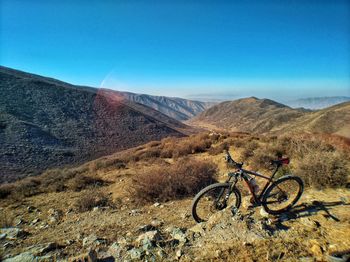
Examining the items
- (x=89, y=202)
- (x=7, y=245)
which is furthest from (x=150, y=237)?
(x=89, y=202)

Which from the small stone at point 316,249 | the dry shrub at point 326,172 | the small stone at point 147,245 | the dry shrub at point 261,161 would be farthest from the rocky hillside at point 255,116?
the small stone at point 147,245

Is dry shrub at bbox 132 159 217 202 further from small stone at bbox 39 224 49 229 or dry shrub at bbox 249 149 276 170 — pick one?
small stone at bbox 39 224 49 229

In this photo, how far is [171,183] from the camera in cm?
583

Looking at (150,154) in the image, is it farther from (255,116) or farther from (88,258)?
(255,116)

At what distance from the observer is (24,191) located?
824 centimetres

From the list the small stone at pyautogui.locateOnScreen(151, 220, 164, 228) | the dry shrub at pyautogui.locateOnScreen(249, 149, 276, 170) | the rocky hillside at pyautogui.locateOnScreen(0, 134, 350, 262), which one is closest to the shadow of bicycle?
the rocky hillside at pyautogui.locateOnScreen(0, 134, 350, 262)

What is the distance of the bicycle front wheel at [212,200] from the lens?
3761mm

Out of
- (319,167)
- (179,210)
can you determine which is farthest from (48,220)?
(319,167)

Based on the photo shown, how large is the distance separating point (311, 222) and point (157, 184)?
12.1 feet

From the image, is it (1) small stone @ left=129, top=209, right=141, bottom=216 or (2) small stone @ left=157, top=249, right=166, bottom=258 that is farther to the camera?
(1) small stone @ left=129, top=209, right=141, bottom=216

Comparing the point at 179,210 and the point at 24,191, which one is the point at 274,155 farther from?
the point at 24,191

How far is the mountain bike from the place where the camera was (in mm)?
3785

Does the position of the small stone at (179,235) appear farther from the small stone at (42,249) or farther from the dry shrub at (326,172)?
the dry shrub at (326,172)

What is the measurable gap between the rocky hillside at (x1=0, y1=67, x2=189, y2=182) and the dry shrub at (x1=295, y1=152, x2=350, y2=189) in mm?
22670
